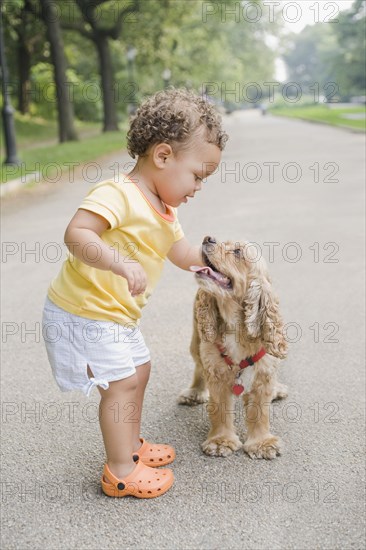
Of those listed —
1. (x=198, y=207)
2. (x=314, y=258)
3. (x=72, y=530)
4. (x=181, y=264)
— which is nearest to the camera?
(x=72, y=530)

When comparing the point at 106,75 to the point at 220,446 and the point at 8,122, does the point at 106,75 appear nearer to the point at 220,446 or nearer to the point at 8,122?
the point at 8,122

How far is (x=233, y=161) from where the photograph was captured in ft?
54.3

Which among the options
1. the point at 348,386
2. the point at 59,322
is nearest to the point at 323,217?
the point at 348,386

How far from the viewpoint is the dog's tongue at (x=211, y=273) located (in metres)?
3.32

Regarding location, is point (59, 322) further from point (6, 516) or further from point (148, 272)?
point (6, 516)

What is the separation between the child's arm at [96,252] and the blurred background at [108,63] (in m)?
9.51

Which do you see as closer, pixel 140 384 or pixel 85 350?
pixel 85 350

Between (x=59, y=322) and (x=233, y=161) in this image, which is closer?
(x=59, y=322)

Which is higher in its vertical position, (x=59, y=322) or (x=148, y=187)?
(x=148, y=187)

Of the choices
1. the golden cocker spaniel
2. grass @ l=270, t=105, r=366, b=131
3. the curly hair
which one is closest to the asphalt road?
the golden cocker spaniel

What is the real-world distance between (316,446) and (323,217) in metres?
6.12

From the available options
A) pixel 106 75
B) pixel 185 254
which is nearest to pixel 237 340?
pixel 185 254

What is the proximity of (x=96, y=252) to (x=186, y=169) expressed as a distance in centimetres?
59

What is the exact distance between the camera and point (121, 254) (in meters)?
2.94
